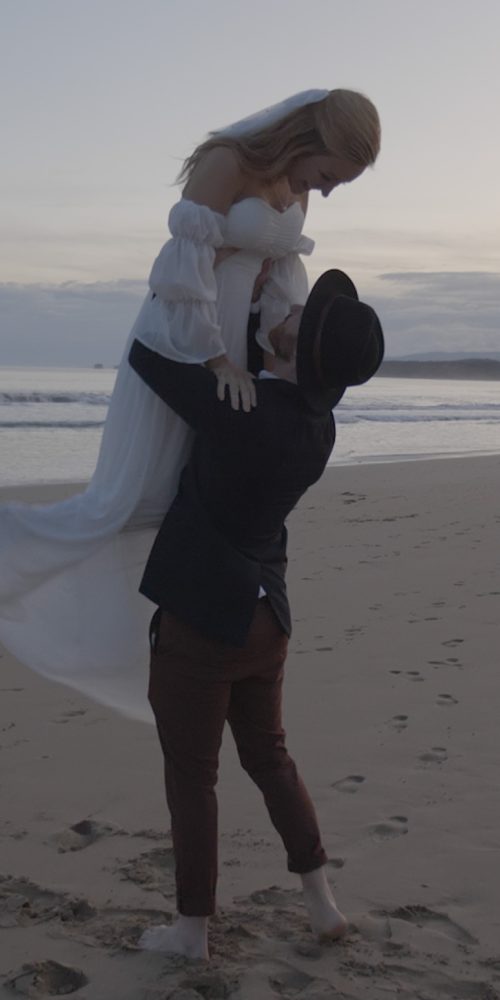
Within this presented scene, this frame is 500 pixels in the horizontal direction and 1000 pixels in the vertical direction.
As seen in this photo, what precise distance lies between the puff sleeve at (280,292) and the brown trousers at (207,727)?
68cm

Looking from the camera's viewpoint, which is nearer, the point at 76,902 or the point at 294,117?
the point at 294,117

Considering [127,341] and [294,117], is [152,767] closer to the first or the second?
[127,341]

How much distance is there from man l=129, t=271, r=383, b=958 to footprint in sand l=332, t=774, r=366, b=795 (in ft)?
3.26

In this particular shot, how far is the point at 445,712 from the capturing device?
4.49 m

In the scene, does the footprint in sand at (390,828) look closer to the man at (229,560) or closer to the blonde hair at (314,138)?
the man at (229,560)

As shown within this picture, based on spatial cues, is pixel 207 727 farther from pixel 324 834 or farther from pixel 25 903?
pixel 324 834

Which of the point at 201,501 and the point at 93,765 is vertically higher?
the point at 201,501

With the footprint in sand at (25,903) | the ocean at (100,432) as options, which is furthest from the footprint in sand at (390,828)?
the ocean at (100,432)

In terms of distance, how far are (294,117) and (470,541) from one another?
628cm

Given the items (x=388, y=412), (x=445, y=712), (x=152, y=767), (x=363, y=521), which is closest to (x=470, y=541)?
(x=363, y=521)

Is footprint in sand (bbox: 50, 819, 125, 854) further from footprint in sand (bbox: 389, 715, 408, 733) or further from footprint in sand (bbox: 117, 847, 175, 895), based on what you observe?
footprint in sand (bbox: 389, 715, 408, 733)

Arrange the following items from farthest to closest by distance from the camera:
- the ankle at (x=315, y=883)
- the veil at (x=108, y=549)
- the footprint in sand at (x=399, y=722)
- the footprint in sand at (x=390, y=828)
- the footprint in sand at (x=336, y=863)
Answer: the footprint in sand at (x=399, y=722)
the footprint in sand at (x=390, y=828)
the footprint in sand at (x=336, y=863)
the ankle at (x=315, y=883)
the veil at (x=108, y=549)

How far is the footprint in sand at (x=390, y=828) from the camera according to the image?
3.48 m

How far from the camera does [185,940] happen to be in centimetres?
278
